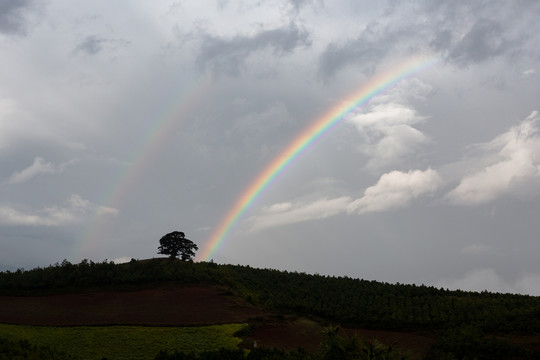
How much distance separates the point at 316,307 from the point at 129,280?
67.3 feet

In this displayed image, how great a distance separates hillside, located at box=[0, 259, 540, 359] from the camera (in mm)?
Result: 35531

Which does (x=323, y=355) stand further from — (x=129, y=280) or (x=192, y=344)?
(x=129, y=280)

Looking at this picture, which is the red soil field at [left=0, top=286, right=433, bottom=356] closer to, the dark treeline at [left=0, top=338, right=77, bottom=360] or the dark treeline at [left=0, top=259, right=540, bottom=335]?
the dark treeline at [left=0, top=259, right=540, bottom=335]

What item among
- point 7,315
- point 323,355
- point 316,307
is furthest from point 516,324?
point 7,315

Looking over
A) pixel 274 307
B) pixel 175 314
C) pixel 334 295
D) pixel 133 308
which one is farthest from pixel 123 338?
pixel 334 295

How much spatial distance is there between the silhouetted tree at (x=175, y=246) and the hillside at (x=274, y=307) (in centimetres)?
1367

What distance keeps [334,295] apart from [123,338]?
24535 mm

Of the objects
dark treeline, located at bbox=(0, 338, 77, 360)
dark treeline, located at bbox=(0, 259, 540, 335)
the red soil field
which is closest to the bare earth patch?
the red soil field

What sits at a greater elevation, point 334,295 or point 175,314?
point 334,295

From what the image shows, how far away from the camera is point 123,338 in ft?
115

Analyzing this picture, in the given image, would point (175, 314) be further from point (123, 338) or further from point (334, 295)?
point (334, 295)

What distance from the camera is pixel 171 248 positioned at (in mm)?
70000

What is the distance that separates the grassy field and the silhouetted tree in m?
32.8

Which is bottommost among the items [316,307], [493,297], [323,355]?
[323,355]
